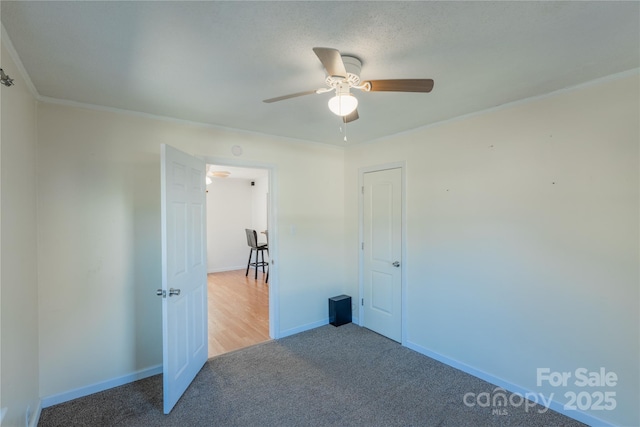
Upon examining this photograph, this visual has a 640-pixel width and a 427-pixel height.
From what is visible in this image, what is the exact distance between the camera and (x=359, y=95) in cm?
224

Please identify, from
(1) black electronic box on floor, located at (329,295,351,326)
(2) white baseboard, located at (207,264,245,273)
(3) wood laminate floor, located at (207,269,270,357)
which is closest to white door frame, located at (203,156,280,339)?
(3) wood laminate floor, located at (207,269,270,357)

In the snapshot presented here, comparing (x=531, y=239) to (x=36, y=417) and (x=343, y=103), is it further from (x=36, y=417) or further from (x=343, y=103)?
(x=36, y=417)

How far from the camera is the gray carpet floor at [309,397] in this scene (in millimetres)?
2086

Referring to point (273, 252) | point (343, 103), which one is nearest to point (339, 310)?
point (273, 252)

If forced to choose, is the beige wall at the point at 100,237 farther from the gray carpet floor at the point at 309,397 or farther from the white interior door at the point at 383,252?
the white interior door at the point at 383,252

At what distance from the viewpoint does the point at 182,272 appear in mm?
2391

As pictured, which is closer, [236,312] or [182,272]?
[182,272]

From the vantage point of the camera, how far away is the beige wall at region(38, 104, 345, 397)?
2264mm

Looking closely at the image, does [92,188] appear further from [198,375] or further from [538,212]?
[538,212]

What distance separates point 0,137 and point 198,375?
2260mm

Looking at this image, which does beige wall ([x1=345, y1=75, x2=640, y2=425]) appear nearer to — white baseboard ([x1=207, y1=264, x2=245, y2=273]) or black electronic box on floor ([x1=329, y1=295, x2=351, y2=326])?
black electronic box on floor ([x1=329, y1=295, x2=351, y2=326])

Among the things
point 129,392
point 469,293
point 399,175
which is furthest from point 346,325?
point 129,392

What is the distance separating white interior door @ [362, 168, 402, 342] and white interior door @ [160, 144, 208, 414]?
1.92m

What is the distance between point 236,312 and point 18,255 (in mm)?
2873
